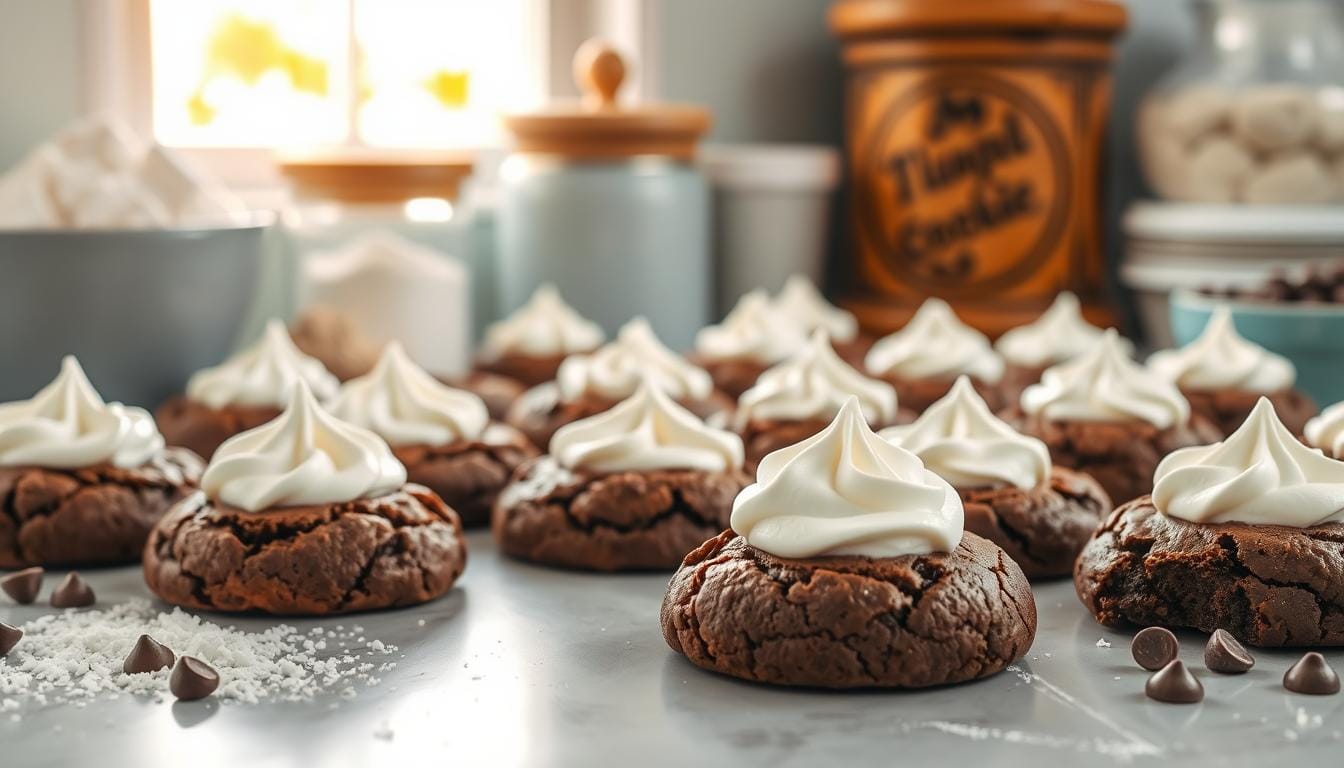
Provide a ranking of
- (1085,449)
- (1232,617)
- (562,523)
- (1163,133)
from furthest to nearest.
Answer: (1163,133) < (1085,449) < (562,523) < (1232,617)

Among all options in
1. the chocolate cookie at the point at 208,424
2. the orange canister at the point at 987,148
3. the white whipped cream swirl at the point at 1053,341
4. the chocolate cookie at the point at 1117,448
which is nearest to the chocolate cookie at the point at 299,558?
the chocolate cookie at the point at 208,424

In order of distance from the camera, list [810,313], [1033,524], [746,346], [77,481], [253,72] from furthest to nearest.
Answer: [253,72], [810,313], [746,346], [77,481], [1033,524]

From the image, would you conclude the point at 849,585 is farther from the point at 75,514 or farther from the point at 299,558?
the point at 75,514

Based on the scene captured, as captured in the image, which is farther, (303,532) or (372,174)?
(372,174)

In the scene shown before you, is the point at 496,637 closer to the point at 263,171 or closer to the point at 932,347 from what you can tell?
the point at 932,347

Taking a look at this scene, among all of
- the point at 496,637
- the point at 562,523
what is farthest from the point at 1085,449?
the point at 496,637

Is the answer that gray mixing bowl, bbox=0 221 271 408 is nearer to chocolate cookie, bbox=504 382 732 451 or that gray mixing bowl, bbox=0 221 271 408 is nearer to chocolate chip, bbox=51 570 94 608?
chocolate cookie, bbox=504 382 732 451

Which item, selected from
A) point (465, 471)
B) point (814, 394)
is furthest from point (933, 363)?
point (465, 471)
